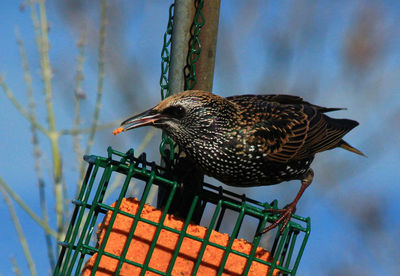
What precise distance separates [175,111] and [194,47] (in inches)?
23.1

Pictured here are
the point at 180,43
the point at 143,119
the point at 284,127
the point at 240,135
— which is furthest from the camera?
the point at 284,127

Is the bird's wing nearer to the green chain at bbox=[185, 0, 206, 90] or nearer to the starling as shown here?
the starling

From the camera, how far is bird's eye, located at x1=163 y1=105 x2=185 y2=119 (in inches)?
141

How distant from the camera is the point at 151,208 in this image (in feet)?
11.6

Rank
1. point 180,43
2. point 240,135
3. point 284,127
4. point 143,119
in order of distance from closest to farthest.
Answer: point 143,119
point 240,135
point 180,43
point 284,127

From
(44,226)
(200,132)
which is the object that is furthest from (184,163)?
(44,226)

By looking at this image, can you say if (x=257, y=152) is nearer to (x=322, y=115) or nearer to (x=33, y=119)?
(x=322, y=115)

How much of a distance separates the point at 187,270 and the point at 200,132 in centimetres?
84

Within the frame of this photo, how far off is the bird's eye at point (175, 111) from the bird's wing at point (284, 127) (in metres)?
0.47

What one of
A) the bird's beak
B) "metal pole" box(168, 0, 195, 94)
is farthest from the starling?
"metal pole" box(168, 0, 195, 94)

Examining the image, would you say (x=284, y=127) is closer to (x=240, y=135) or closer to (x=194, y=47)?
(x=240, y=135)

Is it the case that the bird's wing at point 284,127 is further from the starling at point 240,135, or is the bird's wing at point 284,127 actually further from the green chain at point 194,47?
the green chain at point 194,47

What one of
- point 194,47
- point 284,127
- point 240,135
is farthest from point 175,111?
point 284,127

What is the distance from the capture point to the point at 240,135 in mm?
3846
